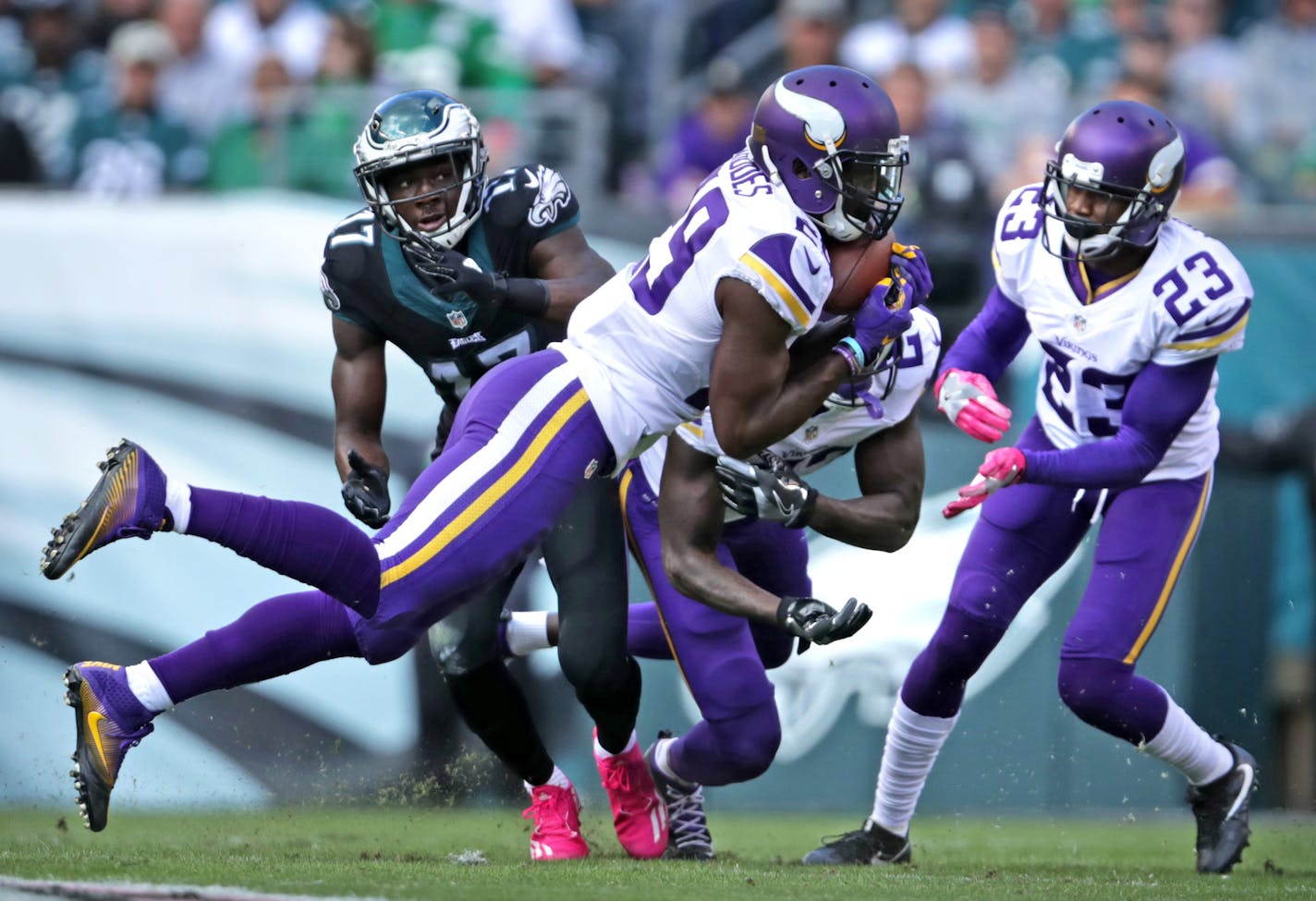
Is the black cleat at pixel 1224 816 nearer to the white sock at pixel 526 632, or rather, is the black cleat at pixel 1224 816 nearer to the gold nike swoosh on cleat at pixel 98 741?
the white sock at pixel 526 632

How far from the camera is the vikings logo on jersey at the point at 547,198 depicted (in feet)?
16.7

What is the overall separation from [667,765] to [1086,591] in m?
1.28

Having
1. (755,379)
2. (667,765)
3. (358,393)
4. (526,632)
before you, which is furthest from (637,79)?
(755,379)

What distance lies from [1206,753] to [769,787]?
8.40 ft

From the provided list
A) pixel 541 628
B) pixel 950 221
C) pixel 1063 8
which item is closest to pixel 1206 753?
pixel 541 628

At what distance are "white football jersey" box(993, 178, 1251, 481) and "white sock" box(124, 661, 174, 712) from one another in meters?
2.55

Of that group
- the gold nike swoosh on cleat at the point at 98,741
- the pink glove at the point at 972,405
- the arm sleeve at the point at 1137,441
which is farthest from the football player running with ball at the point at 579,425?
the arm sleeve at the point at 1137,441

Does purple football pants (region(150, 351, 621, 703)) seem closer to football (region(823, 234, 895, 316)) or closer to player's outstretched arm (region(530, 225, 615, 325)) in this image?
player's outstretched arm (region(530, 225, 615, 325))

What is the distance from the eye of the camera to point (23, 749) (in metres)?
6.98

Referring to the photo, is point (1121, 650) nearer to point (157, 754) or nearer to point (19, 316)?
point (157, 754)

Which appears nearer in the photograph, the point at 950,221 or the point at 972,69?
the point at 950,221

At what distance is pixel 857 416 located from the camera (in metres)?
4.83

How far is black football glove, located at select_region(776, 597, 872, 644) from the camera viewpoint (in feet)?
13.9

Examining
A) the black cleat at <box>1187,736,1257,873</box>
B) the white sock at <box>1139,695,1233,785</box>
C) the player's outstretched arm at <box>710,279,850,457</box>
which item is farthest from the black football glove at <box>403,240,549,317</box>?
the black cleat at <box>1187,736,1257,873</box>
